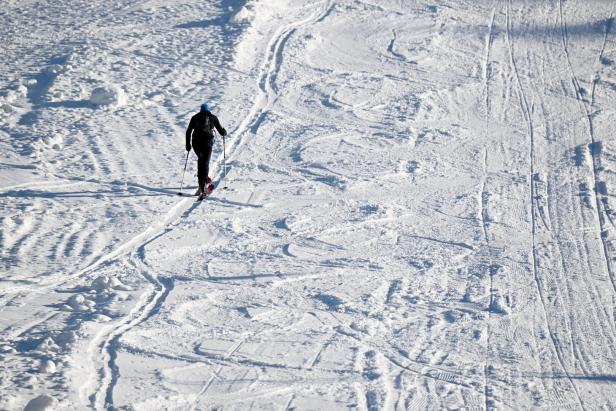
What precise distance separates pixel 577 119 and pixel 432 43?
489 cm

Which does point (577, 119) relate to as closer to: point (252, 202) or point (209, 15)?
point (252, 202)

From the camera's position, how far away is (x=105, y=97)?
1447 centimetres

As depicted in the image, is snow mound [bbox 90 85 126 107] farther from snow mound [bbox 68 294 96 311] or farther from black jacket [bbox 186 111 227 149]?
snow mound [bbox 68 294 96 311]

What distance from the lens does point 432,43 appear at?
1808 centimetres

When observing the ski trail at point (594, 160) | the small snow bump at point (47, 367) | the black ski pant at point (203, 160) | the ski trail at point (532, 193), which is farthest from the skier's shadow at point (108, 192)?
the ski trail at point (594, 160)

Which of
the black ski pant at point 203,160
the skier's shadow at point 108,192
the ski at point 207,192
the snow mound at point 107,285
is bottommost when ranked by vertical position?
the snow mound at point 107,285

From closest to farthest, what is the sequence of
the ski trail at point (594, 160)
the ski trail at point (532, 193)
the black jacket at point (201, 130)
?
1. the ski trail at point (532, 193)
2. the ski trail at point (594, 160)
3. the black jacket at point (201, 130)

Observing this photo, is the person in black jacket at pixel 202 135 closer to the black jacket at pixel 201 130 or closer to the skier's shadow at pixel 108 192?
the black jacket at pixel 201 130

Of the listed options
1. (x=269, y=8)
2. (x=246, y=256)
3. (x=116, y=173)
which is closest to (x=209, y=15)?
(x=269, y=8)

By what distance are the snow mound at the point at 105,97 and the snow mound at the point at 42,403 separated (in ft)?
30.2

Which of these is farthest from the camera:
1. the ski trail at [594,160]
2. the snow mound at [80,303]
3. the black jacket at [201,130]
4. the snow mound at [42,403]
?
the black jacket at [201,130]

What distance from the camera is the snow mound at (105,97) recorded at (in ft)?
47.4

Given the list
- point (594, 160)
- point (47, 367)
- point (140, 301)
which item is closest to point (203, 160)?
point (140, 301)

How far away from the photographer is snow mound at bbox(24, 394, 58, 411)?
613cm
